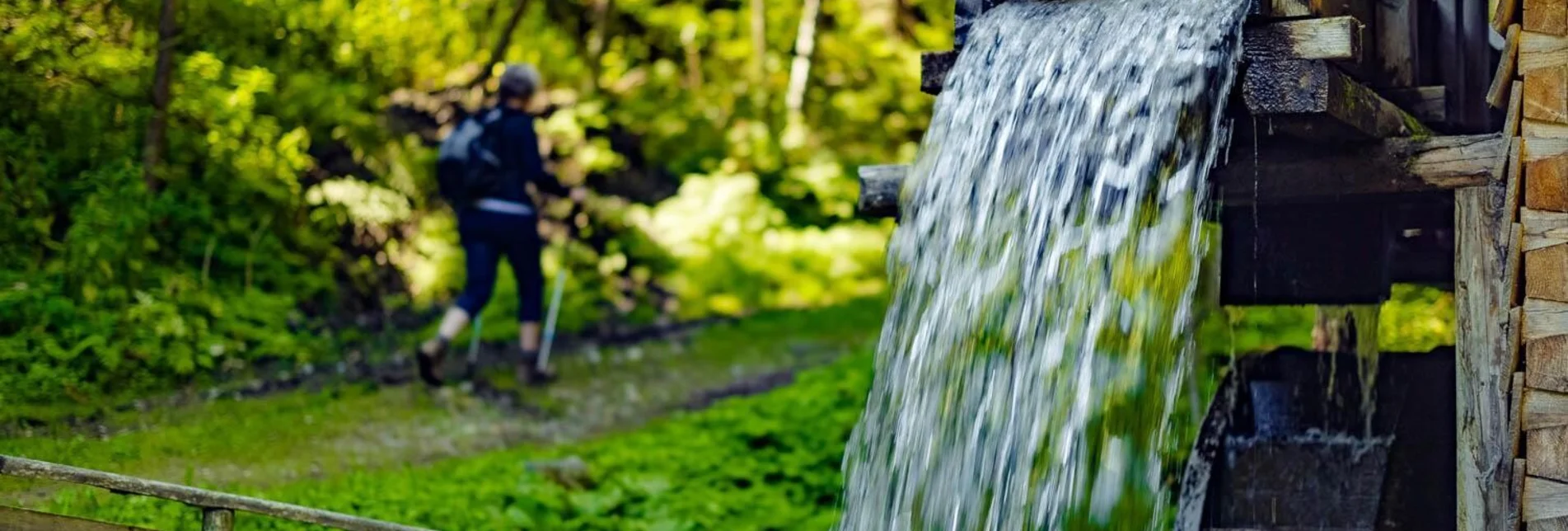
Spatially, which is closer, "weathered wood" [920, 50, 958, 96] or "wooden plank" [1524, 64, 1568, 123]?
"wooden plank" [1524, 64, 1568, 123]

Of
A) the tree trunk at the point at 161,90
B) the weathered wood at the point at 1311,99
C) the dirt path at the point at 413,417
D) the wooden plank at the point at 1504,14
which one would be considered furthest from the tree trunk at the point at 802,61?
the wooden plank at the point at 1504,14

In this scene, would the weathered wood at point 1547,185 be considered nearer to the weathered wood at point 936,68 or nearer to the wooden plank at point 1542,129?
the wooden plank at point 1542,129

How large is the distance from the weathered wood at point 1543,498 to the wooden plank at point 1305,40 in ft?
4.44

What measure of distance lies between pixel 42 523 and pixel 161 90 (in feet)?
11.0

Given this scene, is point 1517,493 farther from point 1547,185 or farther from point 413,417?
point 413,417

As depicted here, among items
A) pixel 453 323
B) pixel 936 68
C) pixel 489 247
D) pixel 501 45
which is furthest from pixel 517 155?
pixel 936 68

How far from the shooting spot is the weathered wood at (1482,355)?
4.92 meters

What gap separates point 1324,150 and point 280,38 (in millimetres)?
5604

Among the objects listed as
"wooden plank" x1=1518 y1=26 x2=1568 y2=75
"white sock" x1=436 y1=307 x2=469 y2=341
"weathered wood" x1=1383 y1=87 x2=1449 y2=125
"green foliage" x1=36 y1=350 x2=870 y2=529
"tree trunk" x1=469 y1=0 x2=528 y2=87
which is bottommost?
"green foliage" x1=36 y1=350 x2=870 y2=529

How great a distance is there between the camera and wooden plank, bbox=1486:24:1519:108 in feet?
15.7

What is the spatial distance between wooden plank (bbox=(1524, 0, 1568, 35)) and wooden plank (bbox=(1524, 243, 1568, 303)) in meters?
0.64

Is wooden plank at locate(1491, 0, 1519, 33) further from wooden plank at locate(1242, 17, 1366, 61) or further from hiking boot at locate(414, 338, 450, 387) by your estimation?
hiking boot at locate(414, 338, 450, 387)

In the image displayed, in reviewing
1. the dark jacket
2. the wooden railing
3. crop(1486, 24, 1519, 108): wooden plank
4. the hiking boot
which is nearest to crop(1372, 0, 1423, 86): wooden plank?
crop(1486, 24, 1519, 108): wooden plank

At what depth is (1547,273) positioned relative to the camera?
468 centimetres
